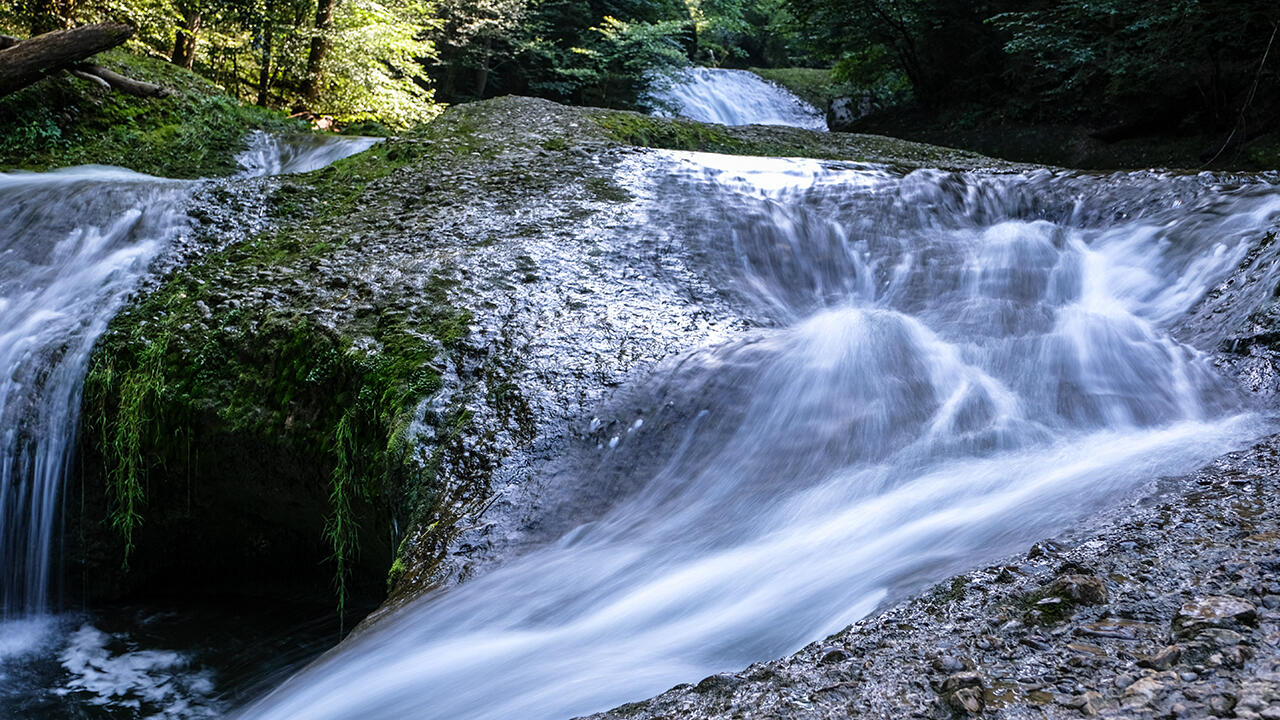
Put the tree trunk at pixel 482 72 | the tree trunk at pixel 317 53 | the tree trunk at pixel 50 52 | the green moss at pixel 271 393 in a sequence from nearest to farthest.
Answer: the green moss at pixel 271 393 → the tree trunk at pixel 50 52 → the tree trunk at pixel 317 53 → the tree trunk at pixel 482 72

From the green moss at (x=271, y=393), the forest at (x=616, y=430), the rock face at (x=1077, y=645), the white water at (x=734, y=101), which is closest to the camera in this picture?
the rock face at (x=1077, y=645)

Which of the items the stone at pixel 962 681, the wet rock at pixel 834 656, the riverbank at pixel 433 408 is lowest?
the stone at pixel 962 681

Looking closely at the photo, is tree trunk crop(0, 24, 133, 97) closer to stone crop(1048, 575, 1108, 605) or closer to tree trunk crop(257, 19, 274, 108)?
tree trunk crop(257, 19, 274, 108)

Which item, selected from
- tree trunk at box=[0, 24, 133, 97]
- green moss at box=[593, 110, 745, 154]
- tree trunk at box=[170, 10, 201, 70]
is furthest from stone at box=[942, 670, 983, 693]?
tree trunk at box=[170, 10, 201, 70]

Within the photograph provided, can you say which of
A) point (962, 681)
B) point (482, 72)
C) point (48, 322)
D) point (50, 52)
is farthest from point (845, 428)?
point (482, 72)

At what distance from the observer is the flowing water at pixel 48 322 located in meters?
4.05

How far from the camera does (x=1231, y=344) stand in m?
3.65

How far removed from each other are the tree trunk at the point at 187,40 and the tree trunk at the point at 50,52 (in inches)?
153

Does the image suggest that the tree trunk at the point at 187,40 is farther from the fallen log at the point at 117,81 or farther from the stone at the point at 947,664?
the stone at the point at 947,664

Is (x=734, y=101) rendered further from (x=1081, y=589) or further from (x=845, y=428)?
(x=1081, y=589)

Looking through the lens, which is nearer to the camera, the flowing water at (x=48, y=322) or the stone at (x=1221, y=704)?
the stone at (x=1221, y=704)

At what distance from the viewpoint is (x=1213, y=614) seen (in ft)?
5.45

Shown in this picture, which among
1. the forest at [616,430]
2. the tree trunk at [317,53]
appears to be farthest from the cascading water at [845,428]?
the tree trunk at [317,53]

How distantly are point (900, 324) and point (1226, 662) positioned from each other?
9.31 ft
